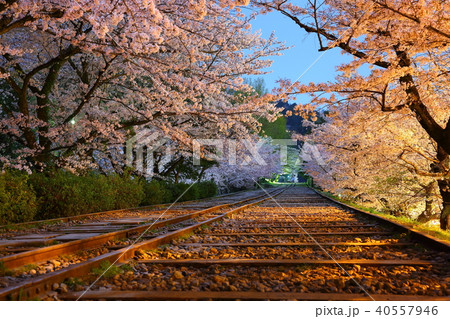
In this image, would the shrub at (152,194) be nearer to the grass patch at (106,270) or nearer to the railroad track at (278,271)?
the railroad track at (278,271)

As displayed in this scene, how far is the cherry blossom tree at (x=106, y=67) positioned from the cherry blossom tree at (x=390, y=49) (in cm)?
163

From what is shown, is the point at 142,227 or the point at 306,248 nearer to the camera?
the point at 306,248

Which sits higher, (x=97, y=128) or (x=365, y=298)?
(x=97, y=128)

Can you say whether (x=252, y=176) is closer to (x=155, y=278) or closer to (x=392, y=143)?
(x=392, y=143)

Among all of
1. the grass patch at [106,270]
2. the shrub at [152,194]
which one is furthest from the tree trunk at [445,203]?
Answer: the shrub at [152,194]

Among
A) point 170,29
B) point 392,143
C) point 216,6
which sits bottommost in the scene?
point 392,143

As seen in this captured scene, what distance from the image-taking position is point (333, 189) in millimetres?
22438

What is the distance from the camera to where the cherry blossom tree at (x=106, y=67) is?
8633mm

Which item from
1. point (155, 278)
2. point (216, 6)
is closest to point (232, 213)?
point (216, 6)

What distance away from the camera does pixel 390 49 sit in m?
7.58

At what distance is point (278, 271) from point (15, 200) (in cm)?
738

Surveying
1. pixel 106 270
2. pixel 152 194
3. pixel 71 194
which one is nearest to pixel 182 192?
pixel 152 194

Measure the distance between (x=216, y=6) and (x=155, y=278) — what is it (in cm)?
724

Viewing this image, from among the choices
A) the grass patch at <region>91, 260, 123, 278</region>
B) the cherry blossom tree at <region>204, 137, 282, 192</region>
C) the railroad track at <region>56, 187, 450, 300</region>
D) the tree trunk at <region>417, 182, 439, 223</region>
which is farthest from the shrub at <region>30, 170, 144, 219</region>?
the cherry blossom tree at <region>204, 137, 282, 192</region>
